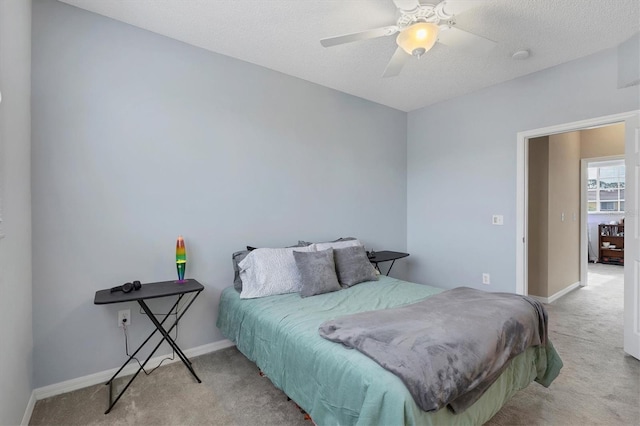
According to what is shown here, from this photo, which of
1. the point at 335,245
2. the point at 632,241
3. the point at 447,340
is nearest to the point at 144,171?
the point at 335,245

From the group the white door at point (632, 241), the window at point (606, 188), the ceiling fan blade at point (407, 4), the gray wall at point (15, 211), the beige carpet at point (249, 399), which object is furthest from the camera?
the window at point (606, 188)

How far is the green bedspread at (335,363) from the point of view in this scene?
1.28 meters

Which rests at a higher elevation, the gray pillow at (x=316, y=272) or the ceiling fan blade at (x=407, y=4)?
the ceiling fan blade at (x=407, y=4)

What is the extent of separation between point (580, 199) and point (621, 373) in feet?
11.5

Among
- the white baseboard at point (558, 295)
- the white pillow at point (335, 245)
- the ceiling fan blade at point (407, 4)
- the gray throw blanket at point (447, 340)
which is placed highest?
the ceiling fan blade at point (407, 4)

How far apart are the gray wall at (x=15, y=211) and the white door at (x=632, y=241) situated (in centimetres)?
429

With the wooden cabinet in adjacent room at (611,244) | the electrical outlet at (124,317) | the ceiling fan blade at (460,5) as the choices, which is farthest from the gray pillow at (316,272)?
the wooden cabinet in adjacent room at (611,244)

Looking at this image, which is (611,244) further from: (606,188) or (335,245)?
(335,245)

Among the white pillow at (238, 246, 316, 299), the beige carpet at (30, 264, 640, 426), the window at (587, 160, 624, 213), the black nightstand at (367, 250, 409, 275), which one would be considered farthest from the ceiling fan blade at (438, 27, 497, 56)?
the window at (587, 160, 624, 213)

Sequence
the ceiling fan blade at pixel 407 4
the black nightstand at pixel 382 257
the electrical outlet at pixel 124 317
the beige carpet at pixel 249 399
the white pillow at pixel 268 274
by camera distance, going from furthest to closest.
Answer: the black nightstand at pixel 382 257
the white pillow at pixel 268 274
the electrical outlet at pixel 124 317
the beige carpet at pixel 249 399
the ceiling fan blade at pixel 407 4

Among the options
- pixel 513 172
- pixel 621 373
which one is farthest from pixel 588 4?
pixel 621 373

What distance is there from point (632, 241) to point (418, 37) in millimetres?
2565

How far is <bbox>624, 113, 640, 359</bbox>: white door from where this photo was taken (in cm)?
262

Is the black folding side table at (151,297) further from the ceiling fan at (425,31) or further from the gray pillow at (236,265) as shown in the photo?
the ceiling fan at (425,31)
